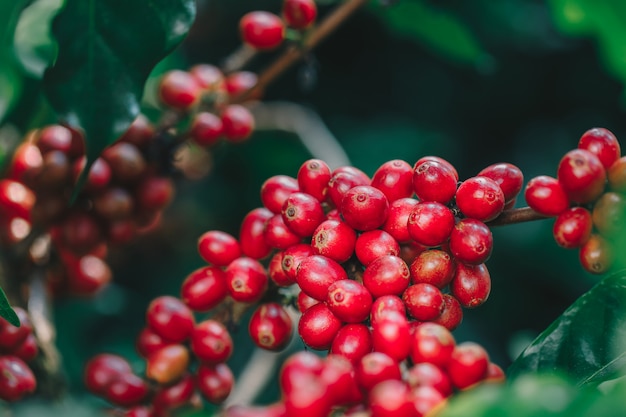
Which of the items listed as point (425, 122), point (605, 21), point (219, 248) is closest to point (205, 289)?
point (219, 248)

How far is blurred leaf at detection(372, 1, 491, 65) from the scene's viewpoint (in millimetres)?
1471

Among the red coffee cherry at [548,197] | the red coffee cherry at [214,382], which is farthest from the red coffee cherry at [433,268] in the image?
the red coffee cherry at [214,382]

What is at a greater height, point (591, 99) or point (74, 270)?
point (591, 99)

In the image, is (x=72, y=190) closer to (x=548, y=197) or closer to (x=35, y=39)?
(x=35, y=39)

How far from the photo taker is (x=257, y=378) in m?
1.27

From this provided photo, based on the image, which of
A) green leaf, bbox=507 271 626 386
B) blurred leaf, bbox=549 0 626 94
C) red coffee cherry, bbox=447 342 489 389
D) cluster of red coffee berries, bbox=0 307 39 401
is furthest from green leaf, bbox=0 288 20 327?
blurred leaf, bbox=549 0 626 94

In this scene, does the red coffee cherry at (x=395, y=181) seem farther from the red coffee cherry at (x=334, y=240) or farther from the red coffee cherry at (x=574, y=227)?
the red coffee cherry at (x=574, y=227)

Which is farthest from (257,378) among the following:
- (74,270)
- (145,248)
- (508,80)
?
(508,80)

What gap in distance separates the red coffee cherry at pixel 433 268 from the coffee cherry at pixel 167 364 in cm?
39

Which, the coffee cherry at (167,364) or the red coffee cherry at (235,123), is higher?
the red coffee cherry at (235,123)

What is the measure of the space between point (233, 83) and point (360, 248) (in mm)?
696

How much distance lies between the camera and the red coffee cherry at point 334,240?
763 mm

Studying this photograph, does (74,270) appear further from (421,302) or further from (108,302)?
(421,302)

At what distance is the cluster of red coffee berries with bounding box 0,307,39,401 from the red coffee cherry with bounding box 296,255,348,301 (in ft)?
1.39
